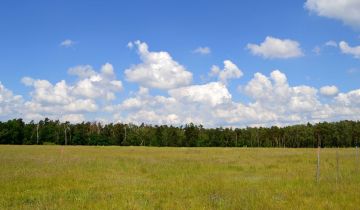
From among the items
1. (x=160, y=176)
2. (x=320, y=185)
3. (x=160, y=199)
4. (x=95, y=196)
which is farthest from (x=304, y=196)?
(x=160, y=176)

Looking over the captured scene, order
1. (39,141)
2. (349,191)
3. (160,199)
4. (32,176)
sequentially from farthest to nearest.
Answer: (39,141), (32,176), (349,191), (160,199)

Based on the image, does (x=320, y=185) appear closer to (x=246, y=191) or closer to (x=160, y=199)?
(x=246, y=191)

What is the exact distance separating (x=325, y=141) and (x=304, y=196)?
13824cm

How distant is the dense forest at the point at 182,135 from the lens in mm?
132988

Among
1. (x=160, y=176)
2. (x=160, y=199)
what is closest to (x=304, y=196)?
(x=160, y=199)

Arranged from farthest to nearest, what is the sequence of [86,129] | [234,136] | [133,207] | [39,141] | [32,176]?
[234,136] → [86,129] → [39,141] → [32,176] → [133,207]

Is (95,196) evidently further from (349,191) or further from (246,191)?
(349,191)

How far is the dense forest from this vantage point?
436 ft

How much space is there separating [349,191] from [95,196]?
1048 centimetres

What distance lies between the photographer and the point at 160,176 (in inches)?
982

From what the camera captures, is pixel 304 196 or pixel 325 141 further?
pixel 325 141

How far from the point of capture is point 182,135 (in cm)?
14412

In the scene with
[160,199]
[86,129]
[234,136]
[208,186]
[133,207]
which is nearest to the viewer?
[133,207]

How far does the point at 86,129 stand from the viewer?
145 meters
